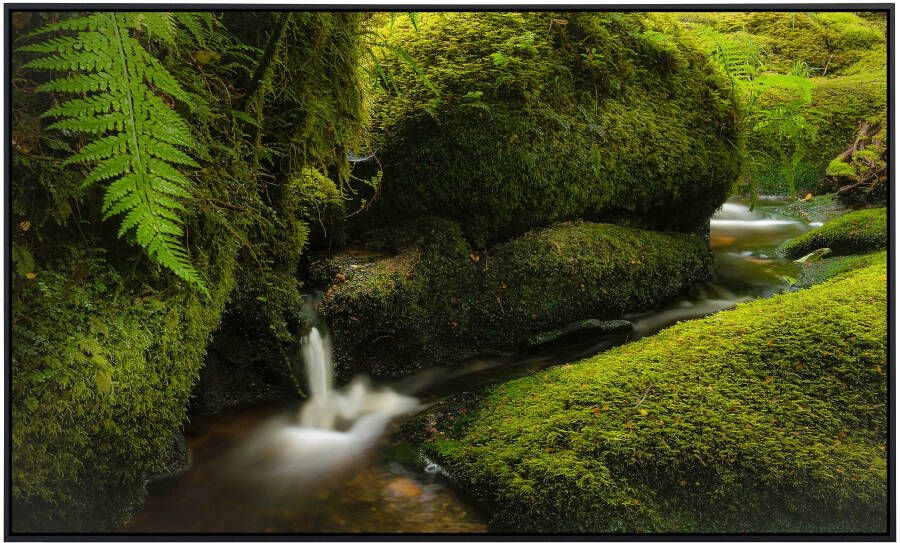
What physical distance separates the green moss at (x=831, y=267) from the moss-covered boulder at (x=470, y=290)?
831 millimetres

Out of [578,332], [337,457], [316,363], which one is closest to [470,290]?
[578,332]

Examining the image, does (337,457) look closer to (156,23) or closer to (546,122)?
(156,23)

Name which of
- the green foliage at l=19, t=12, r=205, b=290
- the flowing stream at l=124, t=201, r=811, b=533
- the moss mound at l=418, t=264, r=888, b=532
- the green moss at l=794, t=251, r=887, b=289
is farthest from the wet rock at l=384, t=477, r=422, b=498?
the green moss at l=794, t=251, r=887, b=289

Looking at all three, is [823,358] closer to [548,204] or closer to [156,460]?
[548,204]

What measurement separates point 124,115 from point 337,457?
166 centimetres

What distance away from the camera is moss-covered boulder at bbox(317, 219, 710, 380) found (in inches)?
124

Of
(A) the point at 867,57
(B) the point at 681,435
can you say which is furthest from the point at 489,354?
(A) the point at 867,57

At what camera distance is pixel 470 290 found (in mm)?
3402

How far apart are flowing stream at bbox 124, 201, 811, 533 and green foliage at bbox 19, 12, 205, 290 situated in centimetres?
105

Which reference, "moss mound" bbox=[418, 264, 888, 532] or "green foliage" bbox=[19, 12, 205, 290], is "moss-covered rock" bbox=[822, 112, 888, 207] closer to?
"moss mound" bbox=[418, 264, 888, 532]

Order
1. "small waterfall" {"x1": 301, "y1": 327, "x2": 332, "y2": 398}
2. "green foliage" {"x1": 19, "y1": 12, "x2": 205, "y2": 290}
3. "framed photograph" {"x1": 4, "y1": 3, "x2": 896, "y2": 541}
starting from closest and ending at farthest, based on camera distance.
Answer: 1. "green foliage" {"x1": 19, "y1": 12, "x2": 205, "y2": 290}
2. "framed photograph" {"x1": 4, "y1": 3, "x2": 896, "y2": 541}
3. "small waterfall" {"x1": 301, "y1": 327, "x2": 332, "y2": 398}

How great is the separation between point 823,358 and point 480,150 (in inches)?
76.7

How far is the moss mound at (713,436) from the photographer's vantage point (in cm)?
196

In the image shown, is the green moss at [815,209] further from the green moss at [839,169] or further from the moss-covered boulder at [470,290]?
the moss-covered boulder at [470,290]
